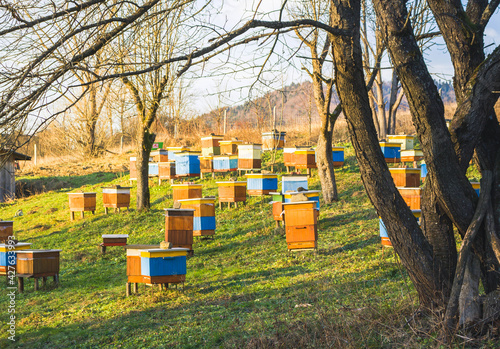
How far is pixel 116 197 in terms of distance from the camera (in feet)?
62.6

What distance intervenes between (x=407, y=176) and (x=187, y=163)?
32.9 feet

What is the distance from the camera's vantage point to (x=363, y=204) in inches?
614

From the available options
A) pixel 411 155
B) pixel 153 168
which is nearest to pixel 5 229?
pixel 153 168

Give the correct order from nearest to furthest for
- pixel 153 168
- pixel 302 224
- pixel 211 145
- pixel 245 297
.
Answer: pixel 245 297, pixel 302 224, pixel 211 145, pixel 153 168

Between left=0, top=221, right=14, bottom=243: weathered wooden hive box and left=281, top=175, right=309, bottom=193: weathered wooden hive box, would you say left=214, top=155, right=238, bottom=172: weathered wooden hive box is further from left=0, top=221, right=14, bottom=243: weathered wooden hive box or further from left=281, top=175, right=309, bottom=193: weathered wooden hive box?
left=0, top=221, right=14, bottom=243: weathered wooden hive box

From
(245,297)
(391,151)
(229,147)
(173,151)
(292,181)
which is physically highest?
(229,147)

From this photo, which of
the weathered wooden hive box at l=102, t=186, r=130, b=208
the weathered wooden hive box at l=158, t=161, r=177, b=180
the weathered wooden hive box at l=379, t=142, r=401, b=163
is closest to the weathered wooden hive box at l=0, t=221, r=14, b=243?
the weathered wooden hive box at l=102, t=186, r=130, b=208

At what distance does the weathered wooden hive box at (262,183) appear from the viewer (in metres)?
17.0

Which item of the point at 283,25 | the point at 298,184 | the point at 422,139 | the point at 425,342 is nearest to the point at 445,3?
the point at 422,139

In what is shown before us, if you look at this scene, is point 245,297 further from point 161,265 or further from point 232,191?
point 232,191

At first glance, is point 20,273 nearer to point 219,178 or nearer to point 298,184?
point 298,184

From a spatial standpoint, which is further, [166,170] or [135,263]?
[166,170]

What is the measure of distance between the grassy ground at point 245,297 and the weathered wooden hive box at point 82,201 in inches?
114

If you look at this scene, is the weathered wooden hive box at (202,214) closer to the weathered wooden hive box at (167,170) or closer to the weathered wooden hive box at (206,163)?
the weathered wooden hive box at (206,163)
